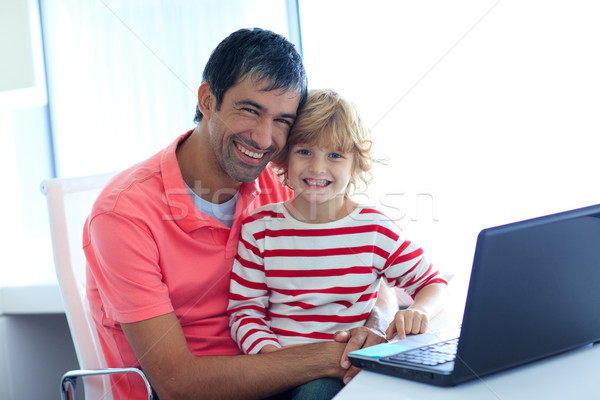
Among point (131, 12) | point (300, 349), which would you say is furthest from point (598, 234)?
point (131, 12)

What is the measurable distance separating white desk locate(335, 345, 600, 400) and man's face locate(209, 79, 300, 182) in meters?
0.65

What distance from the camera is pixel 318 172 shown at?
118cm

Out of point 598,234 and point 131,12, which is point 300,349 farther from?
point 131,12

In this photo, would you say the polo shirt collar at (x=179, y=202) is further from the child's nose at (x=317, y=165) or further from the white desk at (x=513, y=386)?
the white desk at (x=513, y=386)

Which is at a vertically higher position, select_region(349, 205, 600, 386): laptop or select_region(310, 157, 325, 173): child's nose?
select_region(310, 157, 325, 173): child's nose

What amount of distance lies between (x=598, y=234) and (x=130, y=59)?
2.07m

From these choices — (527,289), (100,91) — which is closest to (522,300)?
(527,289)

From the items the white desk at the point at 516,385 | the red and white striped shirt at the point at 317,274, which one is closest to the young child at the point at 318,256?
the red and white striped shirt at the point at 317,274

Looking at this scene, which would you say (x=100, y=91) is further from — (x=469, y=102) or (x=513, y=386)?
(x=513, y=386)

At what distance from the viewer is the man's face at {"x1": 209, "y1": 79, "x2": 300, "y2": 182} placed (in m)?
1.19

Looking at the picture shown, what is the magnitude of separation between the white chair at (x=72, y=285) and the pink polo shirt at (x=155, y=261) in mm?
29

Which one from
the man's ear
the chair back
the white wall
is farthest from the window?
the chair back

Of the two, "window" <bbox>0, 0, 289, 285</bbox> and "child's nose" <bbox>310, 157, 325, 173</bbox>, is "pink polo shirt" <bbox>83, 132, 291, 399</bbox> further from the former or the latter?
"window" <bbox>0, 0, 289, 285</bbox>

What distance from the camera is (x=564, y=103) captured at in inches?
67.9
